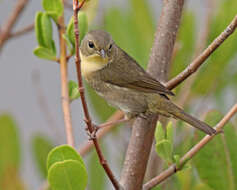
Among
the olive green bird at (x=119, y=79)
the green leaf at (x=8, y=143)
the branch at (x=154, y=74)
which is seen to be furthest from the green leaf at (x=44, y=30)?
the green leaf at (x=8, y=143)

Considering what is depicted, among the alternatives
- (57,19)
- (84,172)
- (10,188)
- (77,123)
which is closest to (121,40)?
(57,19)

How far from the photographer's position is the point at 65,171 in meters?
1.63

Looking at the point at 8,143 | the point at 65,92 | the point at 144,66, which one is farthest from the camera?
the point at 144,66

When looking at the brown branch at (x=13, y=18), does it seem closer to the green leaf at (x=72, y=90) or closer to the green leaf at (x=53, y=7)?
the green leaf at (x=53, y=7)

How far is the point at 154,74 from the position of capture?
2.18 metres

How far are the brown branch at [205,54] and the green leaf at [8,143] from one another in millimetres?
1024

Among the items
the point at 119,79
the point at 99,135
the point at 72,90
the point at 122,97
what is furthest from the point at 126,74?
the point at 72,90

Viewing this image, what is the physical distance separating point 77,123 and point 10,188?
11.4ft

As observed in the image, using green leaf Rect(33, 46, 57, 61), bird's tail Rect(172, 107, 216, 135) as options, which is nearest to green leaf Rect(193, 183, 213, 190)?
bird's tail Rect(172, 107, 216, 135)

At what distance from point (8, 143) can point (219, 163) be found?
46.5 inches

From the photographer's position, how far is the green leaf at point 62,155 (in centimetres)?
165

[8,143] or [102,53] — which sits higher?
[102,53]

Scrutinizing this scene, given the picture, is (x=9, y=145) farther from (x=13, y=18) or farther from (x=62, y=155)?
(x=62, y=155)

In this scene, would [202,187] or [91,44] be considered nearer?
[202,187]
